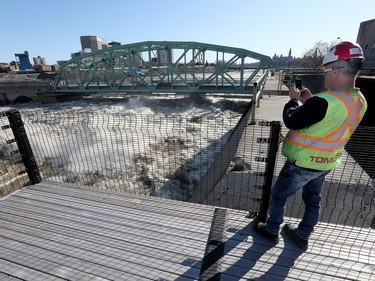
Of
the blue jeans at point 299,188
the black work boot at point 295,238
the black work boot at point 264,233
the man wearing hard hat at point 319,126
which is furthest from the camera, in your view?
the black work boot at point 264,233

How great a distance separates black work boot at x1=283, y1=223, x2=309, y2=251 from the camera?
253cm

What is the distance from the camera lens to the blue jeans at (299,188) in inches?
88.3

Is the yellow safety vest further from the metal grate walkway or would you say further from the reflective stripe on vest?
the metal grate walkway

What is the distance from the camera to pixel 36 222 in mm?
3078

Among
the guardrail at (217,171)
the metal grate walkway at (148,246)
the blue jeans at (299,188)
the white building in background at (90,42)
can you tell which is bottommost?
the guardrail at (217,171)

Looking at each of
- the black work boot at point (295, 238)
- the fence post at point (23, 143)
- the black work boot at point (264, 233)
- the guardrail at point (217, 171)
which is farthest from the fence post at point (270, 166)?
the fence post at point (23, 143)

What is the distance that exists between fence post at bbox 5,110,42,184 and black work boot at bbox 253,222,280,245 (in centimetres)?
370

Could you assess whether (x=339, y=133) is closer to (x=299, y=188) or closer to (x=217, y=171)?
(x=299, y=188)

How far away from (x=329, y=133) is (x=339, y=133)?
0.09m

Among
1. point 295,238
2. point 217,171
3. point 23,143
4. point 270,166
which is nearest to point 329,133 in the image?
point 270,166

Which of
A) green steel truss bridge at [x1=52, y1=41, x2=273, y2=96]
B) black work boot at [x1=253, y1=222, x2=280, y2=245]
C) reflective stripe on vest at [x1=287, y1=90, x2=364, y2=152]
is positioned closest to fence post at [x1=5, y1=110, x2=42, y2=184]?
black work boot at [x1=253, y1=222, x2=280, y2=245]

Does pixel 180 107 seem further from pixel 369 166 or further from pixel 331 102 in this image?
pixel 331 102

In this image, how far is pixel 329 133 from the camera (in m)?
1.98

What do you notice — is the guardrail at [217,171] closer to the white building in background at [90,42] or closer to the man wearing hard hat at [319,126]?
the man wearing hard hat at [319,126]
